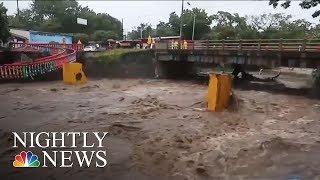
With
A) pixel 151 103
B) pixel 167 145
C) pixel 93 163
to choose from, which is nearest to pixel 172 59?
pixel 151 103

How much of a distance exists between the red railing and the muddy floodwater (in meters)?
1.09

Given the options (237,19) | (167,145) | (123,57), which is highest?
(237,19)

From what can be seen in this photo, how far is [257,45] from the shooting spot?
32.3 meters

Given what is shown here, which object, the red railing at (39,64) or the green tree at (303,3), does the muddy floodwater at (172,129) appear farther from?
the green tree at (303,3)

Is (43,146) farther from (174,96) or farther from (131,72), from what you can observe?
(131,72)

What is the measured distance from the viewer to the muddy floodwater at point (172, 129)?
12.3 meters

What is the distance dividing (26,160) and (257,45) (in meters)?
24.3

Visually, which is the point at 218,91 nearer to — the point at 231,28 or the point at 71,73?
the point at 71,73

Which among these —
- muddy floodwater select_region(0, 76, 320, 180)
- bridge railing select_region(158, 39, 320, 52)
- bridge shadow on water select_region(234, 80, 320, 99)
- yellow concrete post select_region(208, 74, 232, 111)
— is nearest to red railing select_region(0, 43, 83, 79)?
muddy floodwater select_region(0, 76, 320, 180)

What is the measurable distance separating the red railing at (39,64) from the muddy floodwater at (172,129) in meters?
1.09

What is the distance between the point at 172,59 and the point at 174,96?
41.4 feet

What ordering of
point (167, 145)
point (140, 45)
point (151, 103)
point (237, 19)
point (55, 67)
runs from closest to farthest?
point (167, 145), point (151, 103), point (55, 67), point (140, 45), point (237, 19)

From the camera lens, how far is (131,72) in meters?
39.8

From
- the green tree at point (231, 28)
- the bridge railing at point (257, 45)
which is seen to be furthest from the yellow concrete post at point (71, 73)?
the green tree at point (231, 28)
